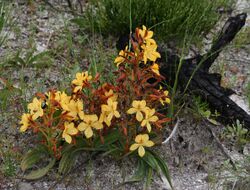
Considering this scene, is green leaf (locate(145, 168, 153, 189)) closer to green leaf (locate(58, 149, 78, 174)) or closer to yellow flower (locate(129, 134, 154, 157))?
yellow flower (locate(129, 134, 154, 157))

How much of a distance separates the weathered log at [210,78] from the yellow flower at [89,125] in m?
0.79

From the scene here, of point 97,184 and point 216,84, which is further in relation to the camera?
point 216,84

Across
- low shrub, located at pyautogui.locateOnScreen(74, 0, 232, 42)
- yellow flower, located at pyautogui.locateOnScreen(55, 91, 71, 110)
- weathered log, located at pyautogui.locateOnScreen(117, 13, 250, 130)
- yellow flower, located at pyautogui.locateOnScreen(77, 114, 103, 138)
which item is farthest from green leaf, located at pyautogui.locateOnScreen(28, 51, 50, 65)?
yellow flower, located at pyautogui.locateOnScreen(77, 114, 103, 138)

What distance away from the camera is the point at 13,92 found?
12.1 ft

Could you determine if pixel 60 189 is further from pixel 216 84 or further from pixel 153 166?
pixel 216 84

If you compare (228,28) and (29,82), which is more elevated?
(228,28)

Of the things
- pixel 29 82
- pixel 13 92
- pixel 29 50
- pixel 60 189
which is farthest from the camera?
pixel 29 50

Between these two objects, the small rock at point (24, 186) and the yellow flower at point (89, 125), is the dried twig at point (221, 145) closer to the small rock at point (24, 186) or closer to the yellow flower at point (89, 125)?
the yellow flower at point (89, 125)

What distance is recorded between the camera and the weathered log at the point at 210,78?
3684 mm

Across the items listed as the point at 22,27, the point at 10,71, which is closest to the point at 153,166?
the point at 10,71

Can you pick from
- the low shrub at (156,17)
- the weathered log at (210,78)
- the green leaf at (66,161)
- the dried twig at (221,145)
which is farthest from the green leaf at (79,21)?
Result: the green leaf at (66,161)

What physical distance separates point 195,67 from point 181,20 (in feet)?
2.24

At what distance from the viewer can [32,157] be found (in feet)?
10.9

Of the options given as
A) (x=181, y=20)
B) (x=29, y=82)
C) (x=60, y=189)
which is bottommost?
(x=60, y=189)
